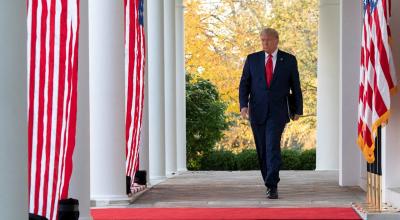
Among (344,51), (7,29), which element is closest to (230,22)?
(344,51)

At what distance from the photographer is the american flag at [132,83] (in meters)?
13.0

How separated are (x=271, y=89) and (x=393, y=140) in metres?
2.24

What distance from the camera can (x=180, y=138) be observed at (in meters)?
22.2

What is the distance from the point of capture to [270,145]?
11.9 metres

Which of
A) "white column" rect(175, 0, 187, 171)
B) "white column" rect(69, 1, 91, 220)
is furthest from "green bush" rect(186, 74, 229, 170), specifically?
"white column" rect(69, 1, 91, 220)

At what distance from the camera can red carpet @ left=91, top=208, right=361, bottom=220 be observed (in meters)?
9.73

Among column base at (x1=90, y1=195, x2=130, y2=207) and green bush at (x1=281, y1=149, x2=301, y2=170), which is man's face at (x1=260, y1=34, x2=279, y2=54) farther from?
green bush at (x1=281, y1=149, x2=301, y2=170)

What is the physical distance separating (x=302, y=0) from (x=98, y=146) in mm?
28124

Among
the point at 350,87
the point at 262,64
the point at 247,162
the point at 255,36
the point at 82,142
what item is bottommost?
the point at 247,162

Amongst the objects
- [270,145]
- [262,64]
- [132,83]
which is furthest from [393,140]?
[132,83]

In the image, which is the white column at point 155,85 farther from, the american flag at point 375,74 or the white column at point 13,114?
the white column at point 13,114

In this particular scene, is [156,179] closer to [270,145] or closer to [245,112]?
[245,112]

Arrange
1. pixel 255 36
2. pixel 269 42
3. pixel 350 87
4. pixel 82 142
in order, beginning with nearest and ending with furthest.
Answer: pixel 82 142, pixel 269 42, pixel 350 87, pixel 255 36

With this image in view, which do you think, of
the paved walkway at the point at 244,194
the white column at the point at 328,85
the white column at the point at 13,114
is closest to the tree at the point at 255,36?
the white column at the point at 328,85
